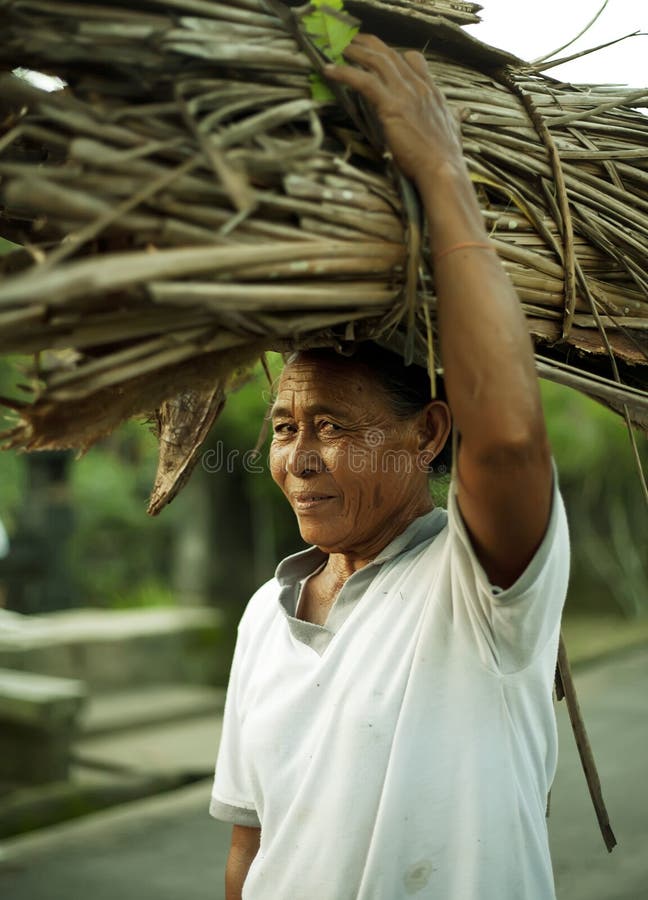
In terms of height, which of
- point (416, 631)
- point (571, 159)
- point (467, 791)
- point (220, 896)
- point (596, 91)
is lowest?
point (220, 896)

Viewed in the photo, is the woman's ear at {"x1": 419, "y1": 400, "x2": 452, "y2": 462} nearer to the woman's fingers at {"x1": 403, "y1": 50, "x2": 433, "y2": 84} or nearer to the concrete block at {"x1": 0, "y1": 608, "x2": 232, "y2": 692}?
the woman's fingers at {"x1": 403, "y1": 50, "x2": 433, "y2": 84}

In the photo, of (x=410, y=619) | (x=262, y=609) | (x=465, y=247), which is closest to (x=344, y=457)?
(x=410, y=619)

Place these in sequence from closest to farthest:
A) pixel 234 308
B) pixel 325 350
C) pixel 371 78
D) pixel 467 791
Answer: pixel 234 308, pixel 371 78, pixel 467 791, pixel 325 350

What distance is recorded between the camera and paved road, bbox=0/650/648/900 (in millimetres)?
4078

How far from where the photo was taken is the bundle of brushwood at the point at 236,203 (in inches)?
44.2

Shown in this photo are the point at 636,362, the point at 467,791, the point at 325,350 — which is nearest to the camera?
the point at 467,791

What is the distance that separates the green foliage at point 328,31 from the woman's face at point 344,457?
1.87ft

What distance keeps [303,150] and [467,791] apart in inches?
38.3

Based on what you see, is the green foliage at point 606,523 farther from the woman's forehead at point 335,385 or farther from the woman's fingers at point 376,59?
the woman's fingers at point 376,59

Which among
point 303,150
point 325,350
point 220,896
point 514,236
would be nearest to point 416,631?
point 325,350

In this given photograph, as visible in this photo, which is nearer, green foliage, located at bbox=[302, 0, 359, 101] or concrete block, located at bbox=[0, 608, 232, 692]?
green foliage, located at bbox=[302, 0, 359, 101]

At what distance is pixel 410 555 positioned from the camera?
1.74 meters

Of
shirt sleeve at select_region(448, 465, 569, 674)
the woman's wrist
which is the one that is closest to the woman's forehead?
shirt sleeve at select_region(448, 465, 569, 674)

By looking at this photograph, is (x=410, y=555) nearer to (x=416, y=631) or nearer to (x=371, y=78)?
(x=416, y=631)
